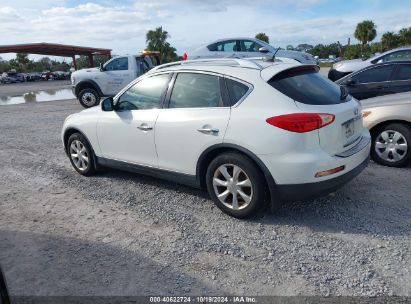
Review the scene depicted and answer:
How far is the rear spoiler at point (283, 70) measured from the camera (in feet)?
12.4

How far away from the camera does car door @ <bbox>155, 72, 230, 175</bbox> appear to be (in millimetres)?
3859

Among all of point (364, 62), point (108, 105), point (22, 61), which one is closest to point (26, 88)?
point (364, 62)

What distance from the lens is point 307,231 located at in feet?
12.0

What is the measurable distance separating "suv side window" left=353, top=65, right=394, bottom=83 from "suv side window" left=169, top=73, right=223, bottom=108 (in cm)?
477

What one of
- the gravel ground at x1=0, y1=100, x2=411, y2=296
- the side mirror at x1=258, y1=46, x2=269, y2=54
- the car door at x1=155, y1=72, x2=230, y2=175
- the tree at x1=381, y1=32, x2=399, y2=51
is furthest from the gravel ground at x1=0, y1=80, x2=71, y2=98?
the tree at x1=381, y1=32, x2=399, y2=51

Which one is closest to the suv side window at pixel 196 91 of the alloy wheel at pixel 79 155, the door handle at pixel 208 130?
the door handle at pixel 208 130

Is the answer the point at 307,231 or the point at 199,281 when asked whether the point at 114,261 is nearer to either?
the point at 199,281

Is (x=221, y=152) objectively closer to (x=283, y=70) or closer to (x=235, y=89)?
(x=235, y=89)

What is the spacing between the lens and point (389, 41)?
54062 mm

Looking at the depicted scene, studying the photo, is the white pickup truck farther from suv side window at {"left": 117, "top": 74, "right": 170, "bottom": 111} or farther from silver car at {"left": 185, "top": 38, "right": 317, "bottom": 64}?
suv side window at {"left": 117, "top": 74, "right": 170, "bottom": 111}

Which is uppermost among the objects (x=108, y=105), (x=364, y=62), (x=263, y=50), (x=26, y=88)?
(x=263, y=50)

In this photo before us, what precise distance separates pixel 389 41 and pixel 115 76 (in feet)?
173

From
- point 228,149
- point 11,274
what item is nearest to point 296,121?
point 228,149

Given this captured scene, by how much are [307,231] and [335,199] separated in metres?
0.87
